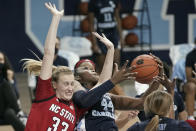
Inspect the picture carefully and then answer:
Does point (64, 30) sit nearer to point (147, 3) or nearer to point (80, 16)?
point (80, 16)

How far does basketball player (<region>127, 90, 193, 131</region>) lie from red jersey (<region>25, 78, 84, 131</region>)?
557 mm

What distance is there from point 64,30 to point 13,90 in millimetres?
5360

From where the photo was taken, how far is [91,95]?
4539 mm

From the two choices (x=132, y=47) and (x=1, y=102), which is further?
(x=132, y=47)

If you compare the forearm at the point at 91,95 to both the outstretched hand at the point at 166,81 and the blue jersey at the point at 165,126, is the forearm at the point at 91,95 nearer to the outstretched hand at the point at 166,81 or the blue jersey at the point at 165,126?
the blue jersey at the point at 165,126

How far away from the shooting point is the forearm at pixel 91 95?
4492 millimetres

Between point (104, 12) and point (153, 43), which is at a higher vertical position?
point (104, 12)

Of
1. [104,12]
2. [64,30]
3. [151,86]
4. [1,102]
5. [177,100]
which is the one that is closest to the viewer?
[151,86]

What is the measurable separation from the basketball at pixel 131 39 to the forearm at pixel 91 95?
8.93 metres

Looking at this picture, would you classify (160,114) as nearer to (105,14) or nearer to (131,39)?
(105,14)

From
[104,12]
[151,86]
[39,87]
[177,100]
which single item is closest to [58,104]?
[39,87]

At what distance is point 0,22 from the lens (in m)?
14.2

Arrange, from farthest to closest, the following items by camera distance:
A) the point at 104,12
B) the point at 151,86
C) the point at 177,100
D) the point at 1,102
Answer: the point at 104,12 → the point at 1,102 → the point at 177,100 → the point at 151,86

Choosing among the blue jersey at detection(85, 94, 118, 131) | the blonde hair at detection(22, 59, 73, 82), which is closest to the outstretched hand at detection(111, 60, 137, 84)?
the blue jersey at detection(85, 94, 118, 131)
